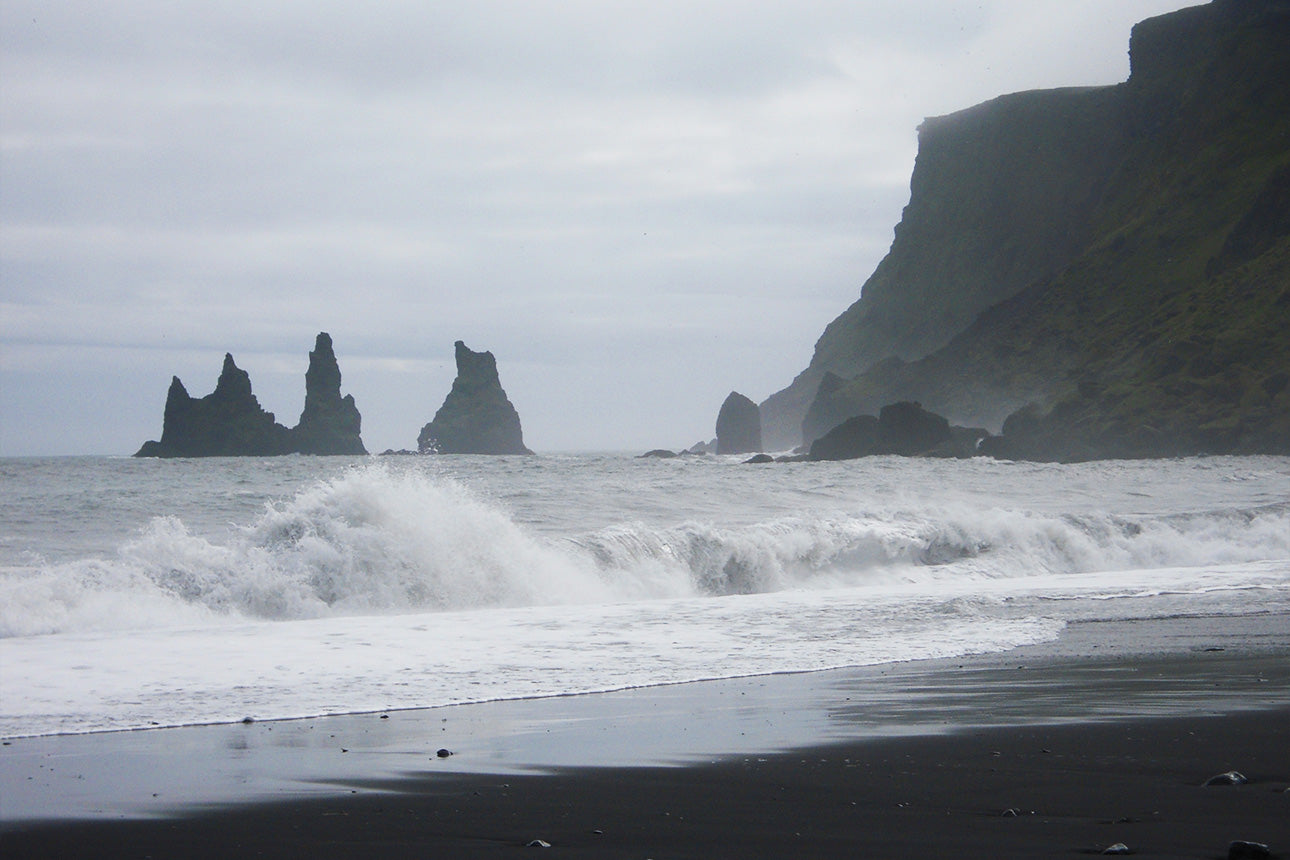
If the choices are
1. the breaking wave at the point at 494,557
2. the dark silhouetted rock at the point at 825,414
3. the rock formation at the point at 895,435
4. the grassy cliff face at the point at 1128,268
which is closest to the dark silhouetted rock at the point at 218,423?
the rock formation at the point at 895,435

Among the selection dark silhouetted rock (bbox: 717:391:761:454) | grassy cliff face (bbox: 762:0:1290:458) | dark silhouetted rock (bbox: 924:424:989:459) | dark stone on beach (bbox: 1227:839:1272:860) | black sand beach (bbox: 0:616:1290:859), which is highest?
grassy cliff face (bbox: 762:0:1290:458)

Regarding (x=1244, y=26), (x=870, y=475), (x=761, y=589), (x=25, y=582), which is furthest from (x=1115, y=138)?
(x=25, y=582)

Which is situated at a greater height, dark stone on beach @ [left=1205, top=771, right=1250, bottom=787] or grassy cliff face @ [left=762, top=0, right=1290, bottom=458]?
grassy cliff face @ [left=762, top=0, right=1290, bottom=458]

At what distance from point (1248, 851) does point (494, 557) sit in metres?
13.6

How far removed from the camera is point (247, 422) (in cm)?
9119

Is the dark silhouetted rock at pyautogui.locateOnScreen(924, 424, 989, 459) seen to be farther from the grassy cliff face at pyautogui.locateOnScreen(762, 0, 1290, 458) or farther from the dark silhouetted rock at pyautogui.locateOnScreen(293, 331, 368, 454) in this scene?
the dark silhouetted rock at pyautogui.locateOnScreen(293, 331, 368, 454)

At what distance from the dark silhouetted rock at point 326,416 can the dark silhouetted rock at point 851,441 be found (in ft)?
138

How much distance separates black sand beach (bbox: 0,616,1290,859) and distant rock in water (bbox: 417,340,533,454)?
93952mm

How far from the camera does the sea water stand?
9.52 m

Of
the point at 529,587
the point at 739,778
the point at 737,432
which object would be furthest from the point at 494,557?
the point at 737,432

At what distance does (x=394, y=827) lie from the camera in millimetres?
5059

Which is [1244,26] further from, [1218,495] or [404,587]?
[404,587]

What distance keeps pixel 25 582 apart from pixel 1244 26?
9719 centimetres

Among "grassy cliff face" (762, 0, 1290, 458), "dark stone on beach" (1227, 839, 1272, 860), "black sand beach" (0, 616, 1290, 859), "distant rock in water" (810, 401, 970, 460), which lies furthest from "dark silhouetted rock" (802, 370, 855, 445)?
"dark stone on beach" (1227, 839, 1272, 860)
